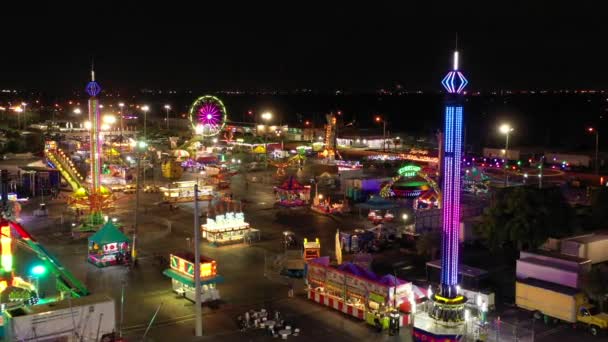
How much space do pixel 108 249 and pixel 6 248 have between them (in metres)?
8.01

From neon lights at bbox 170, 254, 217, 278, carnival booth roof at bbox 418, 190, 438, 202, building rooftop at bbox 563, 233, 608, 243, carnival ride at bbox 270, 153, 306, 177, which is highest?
carnival ride at bbox 270, 153, 306, 177

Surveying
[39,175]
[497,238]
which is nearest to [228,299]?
[497,238]

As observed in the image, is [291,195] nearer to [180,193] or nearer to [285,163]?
[180,193]

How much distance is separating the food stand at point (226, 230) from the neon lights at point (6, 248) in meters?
12.4

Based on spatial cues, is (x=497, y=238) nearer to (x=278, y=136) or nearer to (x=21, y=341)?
(x=21, y=341)

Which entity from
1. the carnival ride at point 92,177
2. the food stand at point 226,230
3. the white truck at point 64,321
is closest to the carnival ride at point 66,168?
the carnival ride at point 92,177

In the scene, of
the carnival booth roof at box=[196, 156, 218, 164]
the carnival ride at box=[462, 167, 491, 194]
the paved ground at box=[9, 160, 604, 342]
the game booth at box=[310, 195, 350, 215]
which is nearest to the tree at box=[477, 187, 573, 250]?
the paved ground at box=[9, 160, 604, 342]

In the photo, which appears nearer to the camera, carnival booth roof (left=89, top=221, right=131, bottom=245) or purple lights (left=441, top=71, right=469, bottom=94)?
purple lights (left=441, top=71, right=469, bottom=94)

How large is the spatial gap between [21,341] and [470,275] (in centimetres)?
1491

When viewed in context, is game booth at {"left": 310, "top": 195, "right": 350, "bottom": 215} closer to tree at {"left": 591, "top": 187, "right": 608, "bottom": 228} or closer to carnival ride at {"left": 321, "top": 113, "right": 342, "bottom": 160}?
tree at {"left": 591, "top": 187, "right": 608, "bottom": 228}

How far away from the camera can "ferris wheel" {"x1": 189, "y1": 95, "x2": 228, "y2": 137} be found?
2518 inches

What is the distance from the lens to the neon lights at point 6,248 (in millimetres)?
19322

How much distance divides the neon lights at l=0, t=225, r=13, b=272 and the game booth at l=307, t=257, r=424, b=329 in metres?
9.62

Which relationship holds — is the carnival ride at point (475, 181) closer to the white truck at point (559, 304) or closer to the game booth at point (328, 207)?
the game booth at point (328, 207)
